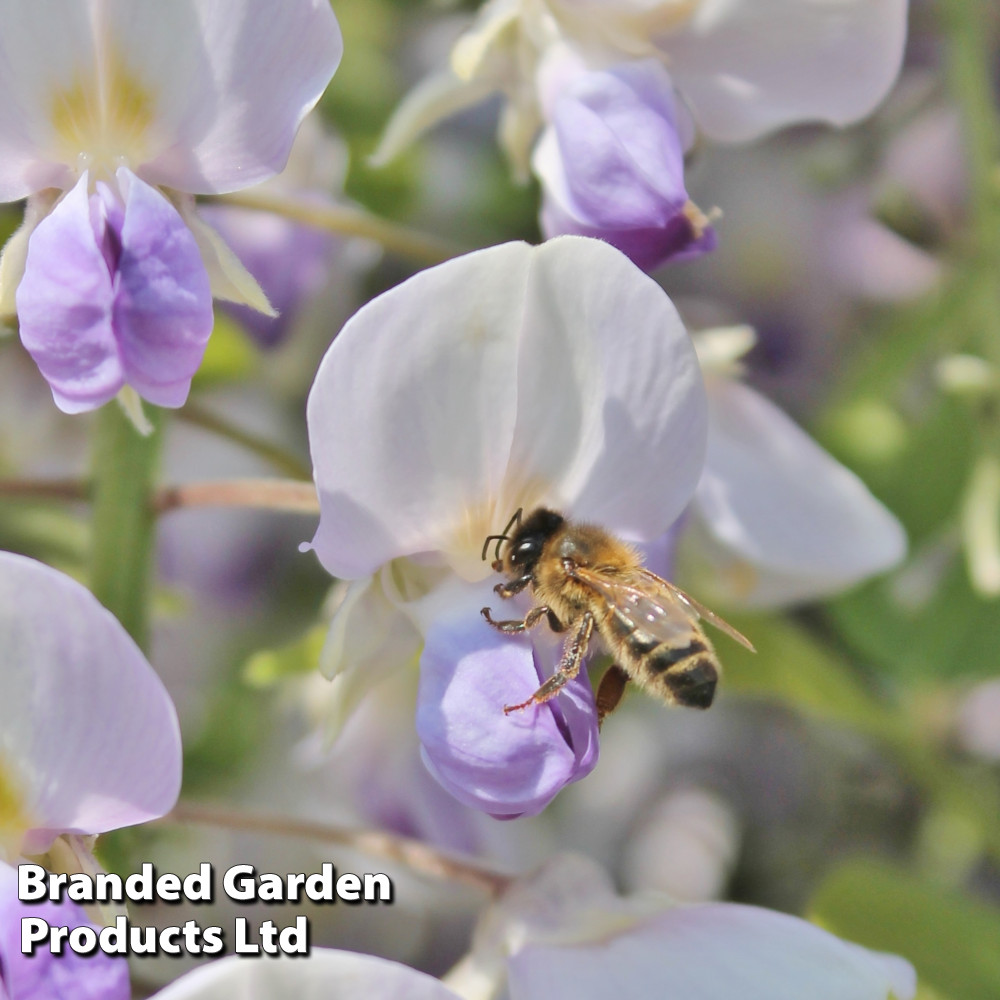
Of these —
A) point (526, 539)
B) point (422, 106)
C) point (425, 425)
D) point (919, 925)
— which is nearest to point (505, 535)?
point (526, 539)

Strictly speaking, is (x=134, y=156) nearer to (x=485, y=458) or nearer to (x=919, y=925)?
(x=485, y=458)

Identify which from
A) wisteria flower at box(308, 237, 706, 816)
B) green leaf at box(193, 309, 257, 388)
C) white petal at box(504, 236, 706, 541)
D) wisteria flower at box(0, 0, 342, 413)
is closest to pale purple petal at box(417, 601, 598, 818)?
wisteria flower at box(308, 237, 706, 816)

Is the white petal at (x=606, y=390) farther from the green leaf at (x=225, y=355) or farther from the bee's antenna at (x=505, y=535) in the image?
the green leaf at (x=225, y=355)

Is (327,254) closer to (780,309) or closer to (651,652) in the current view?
(651,652)

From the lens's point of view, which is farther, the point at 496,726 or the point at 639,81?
the point at 639,81

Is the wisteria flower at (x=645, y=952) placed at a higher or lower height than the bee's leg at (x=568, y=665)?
lower

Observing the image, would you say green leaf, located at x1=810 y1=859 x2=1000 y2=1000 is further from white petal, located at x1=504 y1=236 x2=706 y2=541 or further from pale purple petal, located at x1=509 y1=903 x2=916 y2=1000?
white petal, located at x1=504 y1=236 x2=706 y2=541

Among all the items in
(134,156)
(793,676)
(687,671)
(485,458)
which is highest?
(134,156)

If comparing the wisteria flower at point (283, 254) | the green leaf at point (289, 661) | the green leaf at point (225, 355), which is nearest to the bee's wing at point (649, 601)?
the green leaf at point (289, 661)
